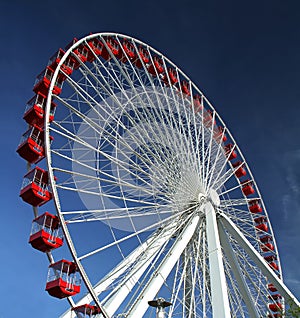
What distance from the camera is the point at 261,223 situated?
896 inches

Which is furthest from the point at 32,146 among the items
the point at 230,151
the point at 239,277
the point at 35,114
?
the point at 230,151

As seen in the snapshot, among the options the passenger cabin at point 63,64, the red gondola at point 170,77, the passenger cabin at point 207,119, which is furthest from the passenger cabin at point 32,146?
the passenger cabin at point 207,119

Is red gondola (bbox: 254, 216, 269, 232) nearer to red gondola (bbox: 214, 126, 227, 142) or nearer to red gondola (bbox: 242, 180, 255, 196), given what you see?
red gondola (bbox: 242, 180, 255, 196)

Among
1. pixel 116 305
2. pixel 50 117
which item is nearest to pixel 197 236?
pixel 116 305

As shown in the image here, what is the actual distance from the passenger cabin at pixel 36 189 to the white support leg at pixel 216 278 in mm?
5681

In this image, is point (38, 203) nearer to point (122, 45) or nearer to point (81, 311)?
point (81, 311)

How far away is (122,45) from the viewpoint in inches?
741

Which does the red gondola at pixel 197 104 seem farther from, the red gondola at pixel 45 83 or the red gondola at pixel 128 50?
the red gondola at pixel 45 83

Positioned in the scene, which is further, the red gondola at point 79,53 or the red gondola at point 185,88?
the red gondola at point 185,88

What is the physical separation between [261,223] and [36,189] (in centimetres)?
1459

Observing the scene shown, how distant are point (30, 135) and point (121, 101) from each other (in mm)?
4196

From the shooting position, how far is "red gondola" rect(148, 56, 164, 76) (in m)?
19.9

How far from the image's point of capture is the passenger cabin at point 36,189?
41.4 ft

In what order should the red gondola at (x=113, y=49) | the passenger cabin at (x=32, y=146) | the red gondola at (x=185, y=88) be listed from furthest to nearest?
the red gondola at (x=185, y=88), the red gondola at (x=113, y=49), the passenger cabin at (x=32, y=146)
